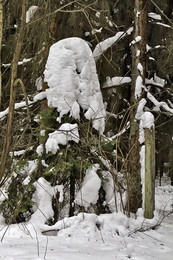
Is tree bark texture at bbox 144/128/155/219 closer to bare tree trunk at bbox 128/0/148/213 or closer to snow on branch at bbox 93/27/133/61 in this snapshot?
bare tree trunk at bbox 128/0/148/213

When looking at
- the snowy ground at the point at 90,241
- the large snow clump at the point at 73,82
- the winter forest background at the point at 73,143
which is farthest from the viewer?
the large snow clump at the point at 73,82

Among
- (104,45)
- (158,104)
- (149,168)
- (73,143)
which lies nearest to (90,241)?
(73,143)

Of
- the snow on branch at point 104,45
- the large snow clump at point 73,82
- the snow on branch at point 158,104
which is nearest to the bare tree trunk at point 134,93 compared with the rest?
the snow on branch at point 158,104

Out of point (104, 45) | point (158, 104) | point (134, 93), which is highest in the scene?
point (104, 45)

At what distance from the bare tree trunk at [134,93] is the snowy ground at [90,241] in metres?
1.52

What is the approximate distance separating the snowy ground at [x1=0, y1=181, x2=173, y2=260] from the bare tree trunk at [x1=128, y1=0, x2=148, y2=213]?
5.00 feet

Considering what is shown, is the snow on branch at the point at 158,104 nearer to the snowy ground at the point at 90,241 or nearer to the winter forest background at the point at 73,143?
the winter forest background at the point at 73,143

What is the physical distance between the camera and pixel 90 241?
14.5 feet

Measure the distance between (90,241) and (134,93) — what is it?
3.99 metres

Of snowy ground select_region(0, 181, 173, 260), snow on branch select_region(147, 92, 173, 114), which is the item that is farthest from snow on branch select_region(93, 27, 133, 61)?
snowy ground select_region(0, 181, 173, 260)

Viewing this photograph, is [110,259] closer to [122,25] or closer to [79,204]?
[79,204]

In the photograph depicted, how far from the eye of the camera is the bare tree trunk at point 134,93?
7412mm

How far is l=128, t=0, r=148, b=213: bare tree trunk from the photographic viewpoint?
24.3 feet

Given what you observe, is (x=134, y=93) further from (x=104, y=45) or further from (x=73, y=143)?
(x=73, y=143)
